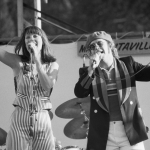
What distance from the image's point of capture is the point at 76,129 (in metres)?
5.86

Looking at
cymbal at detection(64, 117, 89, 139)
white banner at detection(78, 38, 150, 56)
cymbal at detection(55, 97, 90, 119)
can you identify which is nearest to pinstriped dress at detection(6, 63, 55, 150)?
cymbal at detection(55, 97, 90, 119)

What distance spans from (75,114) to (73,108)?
0.07 meters

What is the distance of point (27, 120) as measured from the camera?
4.12m

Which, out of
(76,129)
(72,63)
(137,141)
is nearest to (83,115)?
(76,129)

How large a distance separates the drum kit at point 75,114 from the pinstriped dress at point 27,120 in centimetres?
148

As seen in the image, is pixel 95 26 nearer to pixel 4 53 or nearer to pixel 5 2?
pixel 5 2

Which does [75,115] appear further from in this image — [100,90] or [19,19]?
[100,90]

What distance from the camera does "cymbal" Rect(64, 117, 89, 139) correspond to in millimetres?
5812

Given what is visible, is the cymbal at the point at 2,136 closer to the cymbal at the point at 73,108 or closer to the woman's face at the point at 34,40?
the cymbal at the point at 73,108

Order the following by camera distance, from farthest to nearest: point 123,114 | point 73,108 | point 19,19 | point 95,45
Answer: point 19,19, point 73,108, point 95,45, point 123,114

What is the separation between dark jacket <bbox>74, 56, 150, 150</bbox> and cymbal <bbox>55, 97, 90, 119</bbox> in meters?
1.59

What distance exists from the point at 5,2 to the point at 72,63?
1167cm

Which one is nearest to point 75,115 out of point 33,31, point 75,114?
point 75,114

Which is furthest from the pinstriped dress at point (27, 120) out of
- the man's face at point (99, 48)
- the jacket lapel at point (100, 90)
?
the man's face at point (99, 48)
